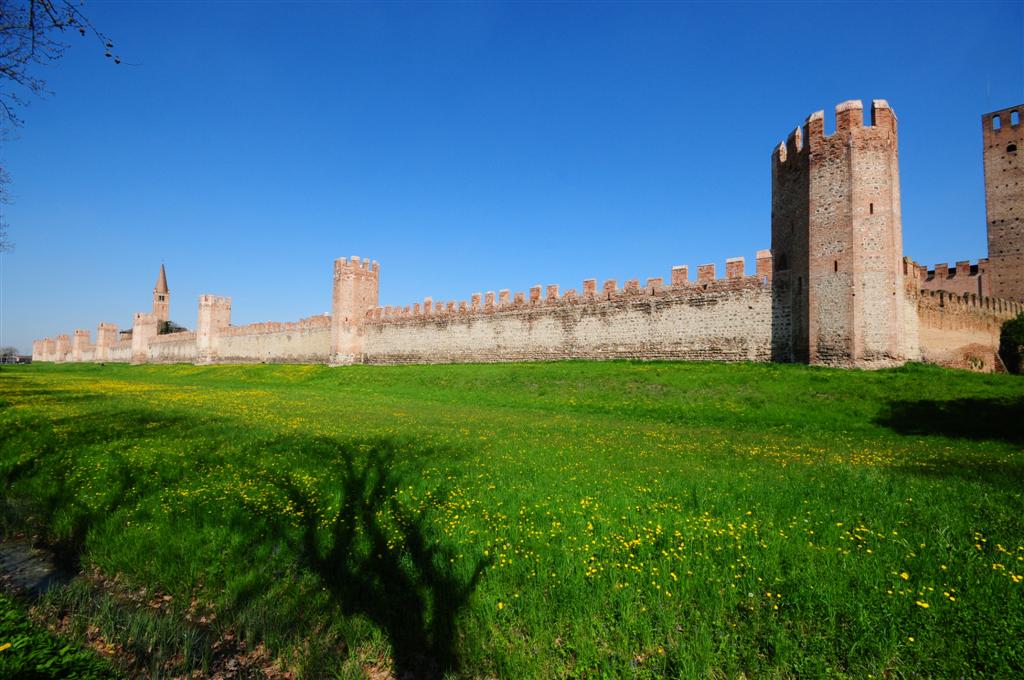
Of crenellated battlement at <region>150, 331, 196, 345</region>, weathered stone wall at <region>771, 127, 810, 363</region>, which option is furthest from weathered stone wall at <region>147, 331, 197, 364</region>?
weathered stone wall at <region>771, 127, 810, 363</region>

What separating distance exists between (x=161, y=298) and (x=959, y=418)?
111306 millimetres

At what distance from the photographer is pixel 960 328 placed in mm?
25625

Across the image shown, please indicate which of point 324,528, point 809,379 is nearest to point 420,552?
point 324,528

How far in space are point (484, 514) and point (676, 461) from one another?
14.5 feet

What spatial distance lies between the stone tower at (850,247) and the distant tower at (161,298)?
104 metres

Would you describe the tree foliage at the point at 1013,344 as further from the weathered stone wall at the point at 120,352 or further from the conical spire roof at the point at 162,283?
the conical spire roof at the point at 162,283

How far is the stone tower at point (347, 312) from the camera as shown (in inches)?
1674

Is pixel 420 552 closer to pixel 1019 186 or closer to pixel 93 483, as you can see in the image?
pixel 93 483

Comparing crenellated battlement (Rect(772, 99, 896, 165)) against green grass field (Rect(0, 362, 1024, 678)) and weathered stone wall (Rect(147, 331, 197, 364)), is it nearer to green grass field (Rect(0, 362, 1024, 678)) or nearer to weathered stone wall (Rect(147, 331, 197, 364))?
green grass field (Rect(0, 362, 1024, 678))

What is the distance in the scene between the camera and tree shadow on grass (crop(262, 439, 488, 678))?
13.6 feet

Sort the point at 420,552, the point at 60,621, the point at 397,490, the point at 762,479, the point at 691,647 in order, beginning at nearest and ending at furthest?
the point at 691,647 < the point at 60,621 < the point at 420,552 < the point at 397,490 < the point at 762,479

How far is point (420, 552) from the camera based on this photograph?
5.29 meters

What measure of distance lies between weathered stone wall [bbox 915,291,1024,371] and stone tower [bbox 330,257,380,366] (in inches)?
1477

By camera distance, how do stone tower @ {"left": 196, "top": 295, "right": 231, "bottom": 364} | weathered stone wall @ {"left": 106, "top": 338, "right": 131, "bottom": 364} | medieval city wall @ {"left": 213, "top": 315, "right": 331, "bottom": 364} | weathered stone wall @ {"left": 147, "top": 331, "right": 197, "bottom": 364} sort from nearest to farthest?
medieval city wall @ {"left": 213, "top": 315, "right": 331, "bottom": 364} → stone tower @ {"left": 196, "top": 295, "right": 231, "bottom": 364} → weathered stone wall @ {"left": 147, "top": 331, "right": 197, "bottom": 364} → weathered stone wall @ {"left": 106, "top": 338, "right": 131, "bottom": 364}
